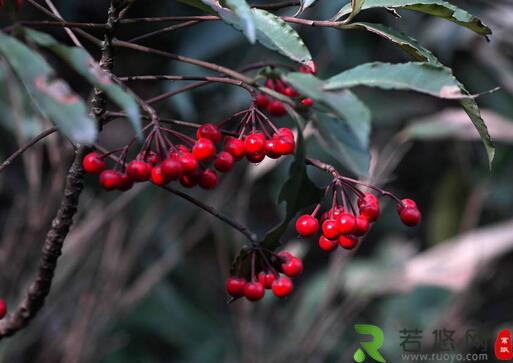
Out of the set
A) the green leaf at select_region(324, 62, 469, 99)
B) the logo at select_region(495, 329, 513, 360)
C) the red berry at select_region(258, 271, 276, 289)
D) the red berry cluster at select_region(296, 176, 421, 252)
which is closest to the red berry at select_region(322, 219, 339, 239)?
the red berry cluster at select_region(296, 176, 421, 252)

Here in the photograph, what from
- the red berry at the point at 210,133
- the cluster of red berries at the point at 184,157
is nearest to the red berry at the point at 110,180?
the cluster of red berries at the point at 184,157

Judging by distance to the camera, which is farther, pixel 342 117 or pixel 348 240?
pixel 348 240

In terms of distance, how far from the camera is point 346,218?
30.1 inches

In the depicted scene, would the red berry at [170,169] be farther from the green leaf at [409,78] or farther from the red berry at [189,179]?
the green leaf at [409,78]

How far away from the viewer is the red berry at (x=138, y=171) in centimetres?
72

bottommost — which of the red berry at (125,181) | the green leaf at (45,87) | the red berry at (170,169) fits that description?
the red berry at (125,181)

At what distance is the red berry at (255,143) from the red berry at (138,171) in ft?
0.36

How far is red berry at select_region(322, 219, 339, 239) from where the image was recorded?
0.77m

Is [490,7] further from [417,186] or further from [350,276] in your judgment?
[350,276]

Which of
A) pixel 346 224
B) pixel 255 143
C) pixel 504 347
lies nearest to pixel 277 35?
pixel 255 143

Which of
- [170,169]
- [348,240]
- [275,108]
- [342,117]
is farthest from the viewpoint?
[275,108]

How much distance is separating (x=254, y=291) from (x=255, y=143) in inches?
7.7

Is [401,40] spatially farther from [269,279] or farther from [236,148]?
[269,279]

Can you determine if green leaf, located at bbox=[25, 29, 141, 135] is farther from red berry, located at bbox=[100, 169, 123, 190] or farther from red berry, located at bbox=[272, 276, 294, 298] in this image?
red berry, located at bbox=[272, 276, 294, 298]
